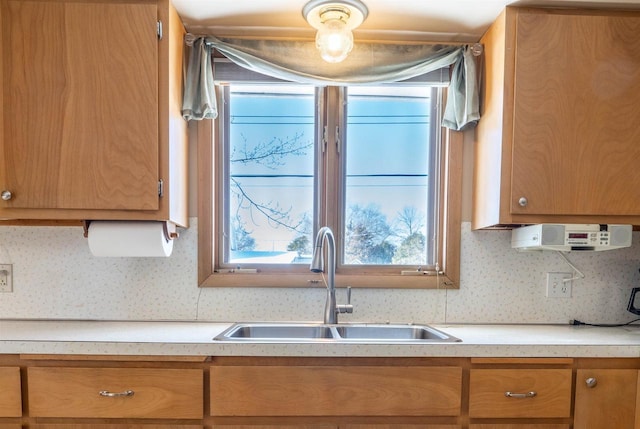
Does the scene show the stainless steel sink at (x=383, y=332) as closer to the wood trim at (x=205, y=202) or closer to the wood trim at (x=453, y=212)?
the wood trim at (x=453, y=212)

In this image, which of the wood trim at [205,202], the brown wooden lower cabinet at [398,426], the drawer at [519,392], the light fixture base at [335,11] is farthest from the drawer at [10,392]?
the light fixture base at [335,11]

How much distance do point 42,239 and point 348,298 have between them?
4.49ft

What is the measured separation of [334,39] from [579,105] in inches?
37.1

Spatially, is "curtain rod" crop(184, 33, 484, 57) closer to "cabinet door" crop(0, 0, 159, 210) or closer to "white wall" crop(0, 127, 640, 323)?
"cabinet door" crop(0, 0, 159, 210)

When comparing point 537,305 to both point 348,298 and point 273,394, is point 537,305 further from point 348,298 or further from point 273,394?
point 273,394

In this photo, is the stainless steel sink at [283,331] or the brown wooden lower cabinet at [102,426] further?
the stainless steel sink at [283,331]

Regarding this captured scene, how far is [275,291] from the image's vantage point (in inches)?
70.0

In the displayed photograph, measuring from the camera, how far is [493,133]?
61.6 inches

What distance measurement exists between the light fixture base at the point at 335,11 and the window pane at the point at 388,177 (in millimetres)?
362

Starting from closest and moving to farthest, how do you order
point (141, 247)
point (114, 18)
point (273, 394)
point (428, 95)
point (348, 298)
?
point (273, 394)
point (114, 18)
point (141, 247)
point (348, 298)
point (428, 95)

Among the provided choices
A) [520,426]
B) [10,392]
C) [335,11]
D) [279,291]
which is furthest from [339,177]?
[10,392]

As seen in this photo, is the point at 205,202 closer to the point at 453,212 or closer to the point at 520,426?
the point at 453,212

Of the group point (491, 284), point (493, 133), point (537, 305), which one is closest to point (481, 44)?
point (493, 133)

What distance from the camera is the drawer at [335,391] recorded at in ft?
4.24
